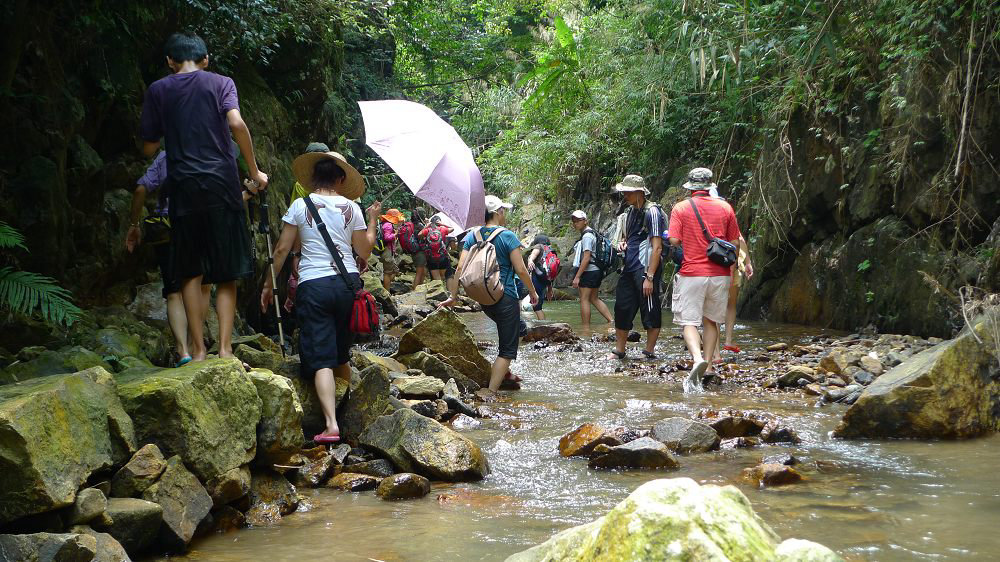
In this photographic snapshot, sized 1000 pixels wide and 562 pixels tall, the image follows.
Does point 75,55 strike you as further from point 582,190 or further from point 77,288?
point 582,190

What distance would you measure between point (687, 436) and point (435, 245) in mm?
13415

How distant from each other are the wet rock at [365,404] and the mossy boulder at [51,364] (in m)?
1.57

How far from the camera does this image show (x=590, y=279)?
41.3 feet

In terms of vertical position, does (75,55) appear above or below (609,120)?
below

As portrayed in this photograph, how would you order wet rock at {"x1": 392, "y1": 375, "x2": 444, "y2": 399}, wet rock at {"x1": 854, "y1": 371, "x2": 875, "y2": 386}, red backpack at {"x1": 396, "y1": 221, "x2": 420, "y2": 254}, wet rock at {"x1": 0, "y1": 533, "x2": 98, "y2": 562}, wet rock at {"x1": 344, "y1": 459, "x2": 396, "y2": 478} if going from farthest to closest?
red backpack at {"x1": 396, "y1": 221, "x2": 420, "y2": 254} → wet rock at {"x1": 854, "y1": 371, "x2": 875, "y2": 386} → wet rock at {"x1": 392, "y1": 375, "x2": 444, "y2": 399} → wet rock at {"x1": 344, "y1": 459, "x2": 396, "y2": 478} → wet rock at {"x1": 0, "y1": 533, "x2": 98, "y2": 562}

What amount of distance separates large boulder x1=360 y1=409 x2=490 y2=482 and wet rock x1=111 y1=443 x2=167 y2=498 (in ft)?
5.20

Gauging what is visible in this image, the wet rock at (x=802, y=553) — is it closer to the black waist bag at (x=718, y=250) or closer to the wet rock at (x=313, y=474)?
the wet rock at (x=313, y=474)

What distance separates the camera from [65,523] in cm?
341

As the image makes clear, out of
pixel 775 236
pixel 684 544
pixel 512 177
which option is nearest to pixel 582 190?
pixel 512 177

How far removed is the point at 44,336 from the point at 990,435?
6.63 metres

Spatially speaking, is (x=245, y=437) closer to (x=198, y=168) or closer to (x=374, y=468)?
(x=374, y=468)

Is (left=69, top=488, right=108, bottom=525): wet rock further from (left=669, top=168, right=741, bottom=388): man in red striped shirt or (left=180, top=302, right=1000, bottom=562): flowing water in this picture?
(left=669, top=168, right=741, bottom=388): man in red striped shirt

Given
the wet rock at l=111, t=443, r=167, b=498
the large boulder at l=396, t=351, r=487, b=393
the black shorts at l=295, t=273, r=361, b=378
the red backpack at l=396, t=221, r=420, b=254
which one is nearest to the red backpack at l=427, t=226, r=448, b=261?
the red backpack at l=396, t=221, r=420, b=254

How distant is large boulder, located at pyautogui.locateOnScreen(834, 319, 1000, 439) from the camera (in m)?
5.78
